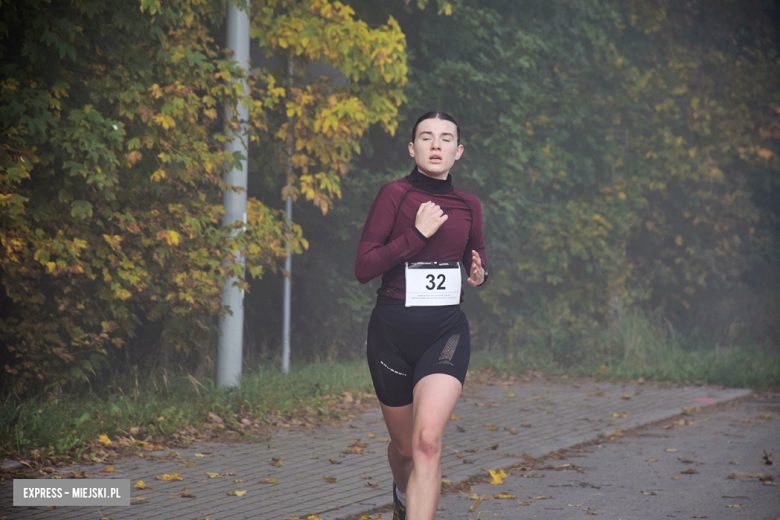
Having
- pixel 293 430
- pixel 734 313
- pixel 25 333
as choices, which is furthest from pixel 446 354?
pixel 734 313

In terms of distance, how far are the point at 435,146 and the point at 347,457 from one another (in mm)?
3521

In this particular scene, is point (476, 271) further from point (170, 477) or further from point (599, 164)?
point (599, 164)

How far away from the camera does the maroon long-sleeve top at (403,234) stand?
4.03 meters

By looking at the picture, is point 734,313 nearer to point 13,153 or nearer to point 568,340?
point 568,340

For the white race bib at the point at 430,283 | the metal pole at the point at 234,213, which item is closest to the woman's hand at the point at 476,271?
the white race bib at the point at 430,283

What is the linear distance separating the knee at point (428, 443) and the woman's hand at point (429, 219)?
2.97 feet

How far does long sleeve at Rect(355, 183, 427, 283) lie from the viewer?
4.01m

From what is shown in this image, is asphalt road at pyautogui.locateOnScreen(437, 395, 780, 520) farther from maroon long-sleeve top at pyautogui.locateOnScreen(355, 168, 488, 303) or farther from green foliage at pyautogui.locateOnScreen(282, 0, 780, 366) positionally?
green foliage at pyautogui.locateOnScreen(282, 0, 780, 366)

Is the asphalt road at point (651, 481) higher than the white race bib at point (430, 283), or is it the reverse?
the white race bib at point (430, 283)

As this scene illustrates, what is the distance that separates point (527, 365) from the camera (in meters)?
13.3

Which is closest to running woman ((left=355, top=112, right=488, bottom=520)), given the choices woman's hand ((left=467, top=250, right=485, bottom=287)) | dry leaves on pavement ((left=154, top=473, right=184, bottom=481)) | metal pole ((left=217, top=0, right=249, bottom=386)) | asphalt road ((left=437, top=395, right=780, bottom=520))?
woman's hand ((left=467, top=250, right=485, bottom=287))

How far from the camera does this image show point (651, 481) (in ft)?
20.8

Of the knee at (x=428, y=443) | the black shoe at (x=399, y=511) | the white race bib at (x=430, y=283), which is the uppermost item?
the white race bib at (x=430, y=283)

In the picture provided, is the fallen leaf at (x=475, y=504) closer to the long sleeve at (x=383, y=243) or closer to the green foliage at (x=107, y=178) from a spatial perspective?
the long sleeve at (x=383, y=243)
